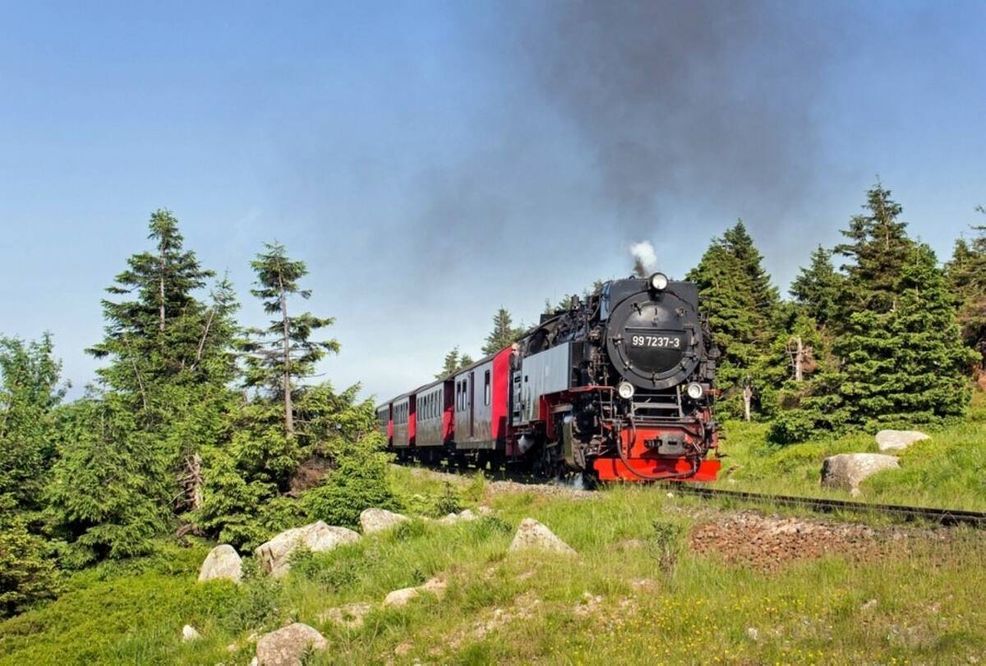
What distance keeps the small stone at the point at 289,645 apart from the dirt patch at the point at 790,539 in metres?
4.06

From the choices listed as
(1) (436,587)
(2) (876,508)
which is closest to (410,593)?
(1) (436,587)

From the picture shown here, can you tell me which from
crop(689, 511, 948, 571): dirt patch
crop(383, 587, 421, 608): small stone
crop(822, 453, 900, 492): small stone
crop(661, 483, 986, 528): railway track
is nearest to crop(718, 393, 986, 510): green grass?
crop(822, 453, 900, 492): small stone

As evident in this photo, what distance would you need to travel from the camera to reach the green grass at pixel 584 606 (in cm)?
613

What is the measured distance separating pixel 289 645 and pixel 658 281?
10476mm

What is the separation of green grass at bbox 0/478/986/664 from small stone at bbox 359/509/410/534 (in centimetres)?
101

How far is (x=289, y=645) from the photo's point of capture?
7996mm

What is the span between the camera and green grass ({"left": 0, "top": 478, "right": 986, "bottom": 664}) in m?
6.13

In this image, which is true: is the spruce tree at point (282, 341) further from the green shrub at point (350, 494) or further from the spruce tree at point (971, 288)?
the spruce tree at point (971, 288)

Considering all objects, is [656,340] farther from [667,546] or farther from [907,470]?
[667,546]

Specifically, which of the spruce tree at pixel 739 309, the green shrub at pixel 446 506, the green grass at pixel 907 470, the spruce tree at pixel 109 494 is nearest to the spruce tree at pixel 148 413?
the spruce tree at pixel 109 494

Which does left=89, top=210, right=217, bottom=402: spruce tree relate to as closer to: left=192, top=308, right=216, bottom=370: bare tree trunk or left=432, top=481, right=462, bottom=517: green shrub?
left=192, top=308, right=216, bottom=370: bare tree trunk

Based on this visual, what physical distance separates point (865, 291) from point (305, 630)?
29895 millimetres

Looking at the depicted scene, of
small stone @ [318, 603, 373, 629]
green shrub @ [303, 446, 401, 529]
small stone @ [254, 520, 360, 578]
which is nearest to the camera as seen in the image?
small stone @ [318, 603, 373, 629]

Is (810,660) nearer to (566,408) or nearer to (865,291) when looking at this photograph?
(566,408)
